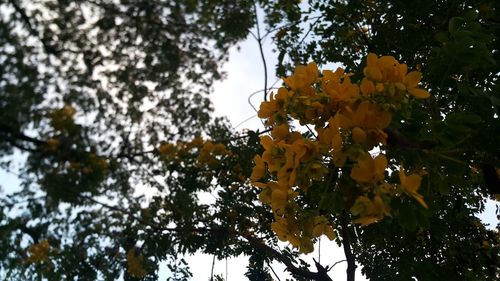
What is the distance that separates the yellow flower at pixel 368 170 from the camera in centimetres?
75

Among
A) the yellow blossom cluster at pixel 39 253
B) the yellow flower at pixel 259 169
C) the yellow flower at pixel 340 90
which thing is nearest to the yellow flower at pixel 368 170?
the yellow flower at pixel 340 90

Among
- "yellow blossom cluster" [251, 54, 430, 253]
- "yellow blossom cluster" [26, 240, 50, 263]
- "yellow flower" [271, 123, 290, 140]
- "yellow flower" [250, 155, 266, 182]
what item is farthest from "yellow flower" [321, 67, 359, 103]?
"yellow blossom cluster" [26, 240, 50, 263]

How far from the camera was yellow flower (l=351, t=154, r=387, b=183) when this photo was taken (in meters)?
0.75

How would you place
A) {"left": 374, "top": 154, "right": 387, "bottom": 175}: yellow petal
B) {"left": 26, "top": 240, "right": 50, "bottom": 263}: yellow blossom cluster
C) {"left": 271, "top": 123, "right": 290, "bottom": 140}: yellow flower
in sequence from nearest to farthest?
{"left": 374, "top": 154, "right": 387, "bottom": 175}: yellow petal
{"left": 271, "top": 123, "right": 290, "bottom": 140}: yellow flower
{"left": 26, "top": 240, "right": 50, "bottom": 263}: yellow blossom cluster

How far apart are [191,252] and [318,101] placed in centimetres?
420

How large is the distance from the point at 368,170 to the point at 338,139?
8cm

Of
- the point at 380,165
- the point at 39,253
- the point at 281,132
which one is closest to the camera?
the point at 380,165

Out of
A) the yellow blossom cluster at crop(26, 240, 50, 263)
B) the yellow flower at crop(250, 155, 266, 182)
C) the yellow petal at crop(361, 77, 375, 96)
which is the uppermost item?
the yellow blossom cluster at crop(26, 240, 50, 263)

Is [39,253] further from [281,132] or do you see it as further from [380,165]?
[380,165]

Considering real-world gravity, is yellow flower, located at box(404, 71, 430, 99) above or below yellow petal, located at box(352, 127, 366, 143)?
above

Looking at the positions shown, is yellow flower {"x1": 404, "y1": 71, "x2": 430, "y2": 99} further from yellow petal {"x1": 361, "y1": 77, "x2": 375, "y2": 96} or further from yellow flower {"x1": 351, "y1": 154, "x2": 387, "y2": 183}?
yellow flower {"x1": 351, "y1": 154, "x2": 387, "y2": 183}

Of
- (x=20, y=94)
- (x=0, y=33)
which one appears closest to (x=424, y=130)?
(x=20, y=94)

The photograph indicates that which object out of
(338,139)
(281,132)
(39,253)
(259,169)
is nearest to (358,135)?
(338,139)

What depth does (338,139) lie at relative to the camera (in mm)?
776
